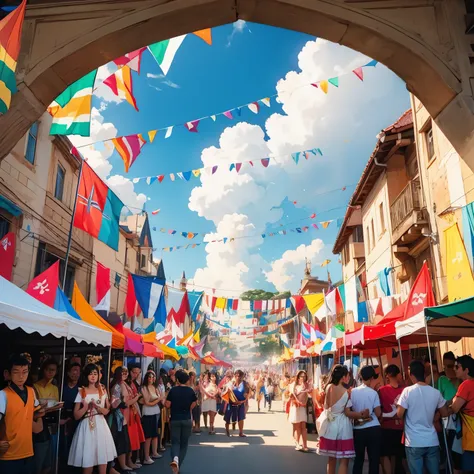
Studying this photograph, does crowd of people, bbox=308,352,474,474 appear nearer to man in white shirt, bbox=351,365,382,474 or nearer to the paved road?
man in white shirt, bbox=351,365,382,474

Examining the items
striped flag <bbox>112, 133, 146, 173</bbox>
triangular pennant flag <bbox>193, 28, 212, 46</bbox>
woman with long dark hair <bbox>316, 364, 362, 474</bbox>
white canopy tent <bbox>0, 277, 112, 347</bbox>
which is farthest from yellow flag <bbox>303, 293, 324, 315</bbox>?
triangular pennant flag <bbox>193, 28, 212, 46</bbox>

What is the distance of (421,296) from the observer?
827cm

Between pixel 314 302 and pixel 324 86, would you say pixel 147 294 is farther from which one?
pixel 324 86

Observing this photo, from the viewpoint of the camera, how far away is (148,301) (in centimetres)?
1507

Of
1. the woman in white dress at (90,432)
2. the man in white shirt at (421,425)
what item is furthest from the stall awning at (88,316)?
the man in white shirt at (421,425)

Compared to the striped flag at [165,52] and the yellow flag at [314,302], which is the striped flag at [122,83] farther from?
the yellow flag at [314,302]

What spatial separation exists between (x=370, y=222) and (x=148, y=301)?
37.6 feet

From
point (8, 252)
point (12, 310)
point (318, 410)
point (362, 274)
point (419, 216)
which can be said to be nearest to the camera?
point (12, 310)

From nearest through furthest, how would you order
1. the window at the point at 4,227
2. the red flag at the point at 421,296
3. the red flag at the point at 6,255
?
the red flag at the point at 421,296
the red flag at the point at 6,255
the window at the point at 4,227

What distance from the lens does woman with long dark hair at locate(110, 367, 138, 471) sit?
8.16 metres

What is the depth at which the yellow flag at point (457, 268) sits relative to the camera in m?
→ 7.97

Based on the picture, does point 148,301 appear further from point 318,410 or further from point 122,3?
point 122,3

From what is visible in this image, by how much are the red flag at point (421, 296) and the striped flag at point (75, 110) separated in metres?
7.30

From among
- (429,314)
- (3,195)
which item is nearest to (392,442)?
(429,314)
